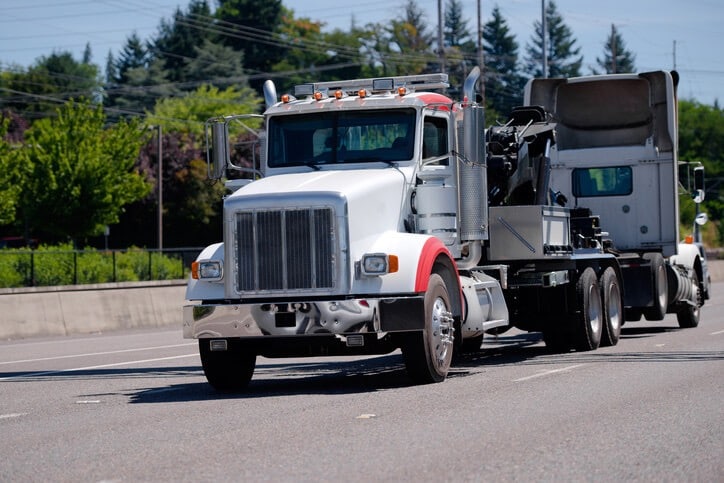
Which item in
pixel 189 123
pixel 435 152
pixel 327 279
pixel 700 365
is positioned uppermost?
pixel 189 123

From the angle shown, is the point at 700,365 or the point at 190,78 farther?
the point at 190,78

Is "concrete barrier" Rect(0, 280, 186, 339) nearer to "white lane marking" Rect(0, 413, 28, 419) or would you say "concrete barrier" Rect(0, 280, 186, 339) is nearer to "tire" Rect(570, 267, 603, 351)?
"tire" Rect(570, 267, 603, 351)

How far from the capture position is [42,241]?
6412 centimetres

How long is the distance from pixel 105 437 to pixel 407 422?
237 centimetres

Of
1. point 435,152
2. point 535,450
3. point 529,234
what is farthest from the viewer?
point 529,234

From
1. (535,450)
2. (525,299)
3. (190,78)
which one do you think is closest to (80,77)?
(190,78)

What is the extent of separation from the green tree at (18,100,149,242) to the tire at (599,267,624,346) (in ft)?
115

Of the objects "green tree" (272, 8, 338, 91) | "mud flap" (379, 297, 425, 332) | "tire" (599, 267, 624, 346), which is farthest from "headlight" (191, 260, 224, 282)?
"green tree" (272, 8, 338, 91)

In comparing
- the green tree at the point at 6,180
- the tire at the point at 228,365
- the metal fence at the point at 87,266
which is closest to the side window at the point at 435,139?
the tire at the point at 228,365

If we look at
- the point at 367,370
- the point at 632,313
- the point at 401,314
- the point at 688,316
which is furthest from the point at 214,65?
the point at 401,314

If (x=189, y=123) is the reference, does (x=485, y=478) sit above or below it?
below

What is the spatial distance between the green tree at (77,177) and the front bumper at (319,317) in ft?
130

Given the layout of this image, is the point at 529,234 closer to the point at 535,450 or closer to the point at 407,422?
the point at 407,422

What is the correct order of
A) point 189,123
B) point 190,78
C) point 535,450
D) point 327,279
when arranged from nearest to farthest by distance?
point 535,450 < point 327,279 < point 189,123 < point 190,78
